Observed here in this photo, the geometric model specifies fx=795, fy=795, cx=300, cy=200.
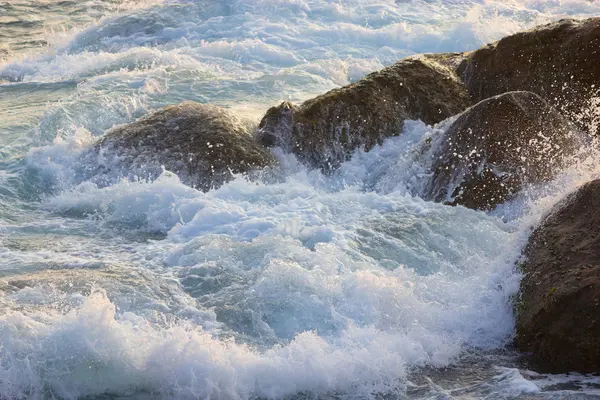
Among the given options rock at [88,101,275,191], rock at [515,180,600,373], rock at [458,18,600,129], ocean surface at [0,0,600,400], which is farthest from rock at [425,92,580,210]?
rock at [88,101,275,191]

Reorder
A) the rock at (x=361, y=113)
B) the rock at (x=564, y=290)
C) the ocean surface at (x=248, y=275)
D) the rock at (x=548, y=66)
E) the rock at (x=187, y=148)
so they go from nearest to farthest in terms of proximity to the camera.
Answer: the ocean surface at (x=248, y=275) < the rock at (x=564, y=290) < the rock at (x=187, y=148) < the rock at (x=548, y=66) < the rock at (x=361, y=113)

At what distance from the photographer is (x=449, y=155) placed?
7953mm

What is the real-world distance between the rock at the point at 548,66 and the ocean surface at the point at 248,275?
1.17 meters

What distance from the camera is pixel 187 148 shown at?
8.60 metres

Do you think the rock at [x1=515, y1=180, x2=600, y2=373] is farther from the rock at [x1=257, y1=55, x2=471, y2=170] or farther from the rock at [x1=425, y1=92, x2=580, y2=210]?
the rock at [x1=257, y1=55, x2=471, y2=170]

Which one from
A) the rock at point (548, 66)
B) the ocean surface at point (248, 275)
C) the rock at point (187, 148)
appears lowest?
the ocean surface at point (248, 275)

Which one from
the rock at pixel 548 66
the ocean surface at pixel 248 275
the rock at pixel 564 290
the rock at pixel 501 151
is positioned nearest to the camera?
the ocean surface at pixel 248 275

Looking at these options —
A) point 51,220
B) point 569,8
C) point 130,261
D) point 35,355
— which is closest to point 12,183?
point 51,220

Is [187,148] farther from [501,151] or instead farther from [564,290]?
[564,290]

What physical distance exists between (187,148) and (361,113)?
1994 mm

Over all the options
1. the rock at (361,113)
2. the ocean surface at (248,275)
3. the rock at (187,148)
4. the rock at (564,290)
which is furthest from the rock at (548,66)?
the rock at (564,290)

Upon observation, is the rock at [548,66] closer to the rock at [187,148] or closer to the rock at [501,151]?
the rock at [501,151]

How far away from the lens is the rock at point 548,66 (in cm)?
860

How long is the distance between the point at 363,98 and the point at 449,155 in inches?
59.5
